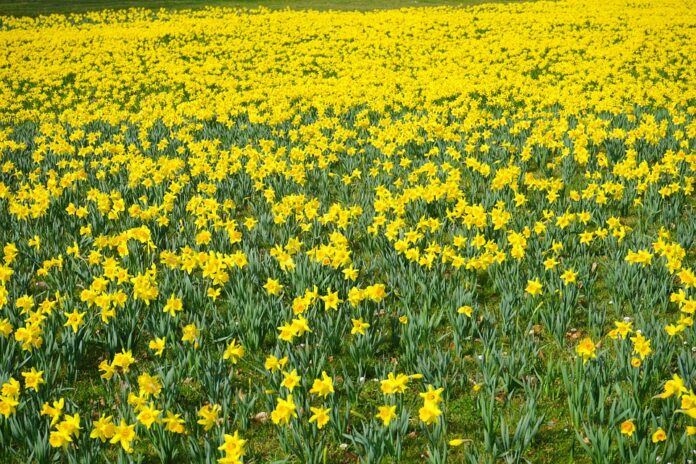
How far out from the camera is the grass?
101 feet

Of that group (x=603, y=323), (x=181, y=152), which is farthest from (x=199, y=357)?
(x=181, y=152)

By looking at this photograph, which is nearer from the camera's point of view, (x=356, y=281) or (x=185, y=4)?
(x=356, y=281)

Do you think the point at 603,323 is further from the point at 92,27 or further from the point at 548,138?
the point at 92,27

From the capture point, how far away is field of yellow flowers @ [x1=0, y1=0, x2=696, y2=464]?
354 cm

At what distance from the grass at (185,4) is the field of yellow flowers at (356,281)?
1918 cm

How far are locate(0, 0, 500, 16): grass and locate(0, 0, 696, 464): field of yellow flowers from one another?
1918 centimetres

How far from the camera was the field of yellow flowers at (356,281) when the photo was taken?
3.54 metres

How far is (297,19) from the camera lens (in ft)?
84.6

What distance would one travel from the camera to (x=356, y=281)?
18.0ft

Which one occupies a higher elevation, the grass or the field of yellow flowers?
the grass

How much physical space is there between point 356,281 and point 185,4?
31.5 metres

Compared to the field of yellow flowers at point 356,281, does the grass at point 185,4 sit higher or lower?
higher

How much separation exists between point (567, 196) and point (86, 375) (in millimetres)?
5840

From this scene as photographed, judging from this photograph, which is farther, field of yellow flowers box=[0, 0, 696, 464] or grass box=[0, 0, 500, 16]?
grass box=[0, 0, 500, 16]
